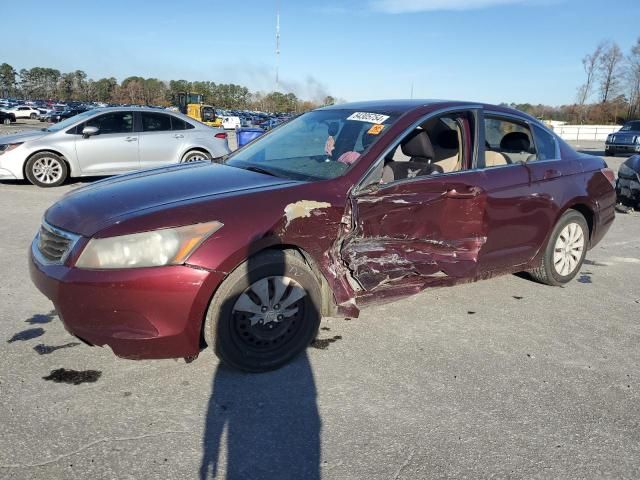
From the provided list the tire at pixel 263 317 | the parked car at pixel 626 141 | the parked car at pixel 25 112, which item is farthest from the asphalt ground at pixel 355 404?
the parked car at pixel 25 112

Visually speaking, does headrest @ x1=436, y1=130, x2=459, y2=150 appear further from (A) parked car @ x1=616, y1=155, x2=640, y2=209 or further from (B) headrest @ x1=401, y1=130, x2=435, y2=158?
(A) parked car @ x1=616, y1=155, x2=640, y2=209

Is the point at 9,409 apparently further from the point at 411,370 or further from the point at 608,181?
the point at 608,181

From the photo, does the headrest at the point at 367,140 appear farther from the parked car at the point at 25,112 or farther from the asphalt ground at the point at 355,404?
the parked car at the point at 25,112

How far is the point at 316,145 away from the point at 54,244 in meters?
2.01

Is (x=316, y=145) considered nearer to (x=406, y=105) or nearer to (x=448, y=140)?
(x=406, y=105)

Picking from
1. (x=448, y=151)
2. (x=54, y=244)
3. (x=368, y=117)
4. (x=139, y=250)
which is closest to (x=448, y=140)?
(x=448, y=151)

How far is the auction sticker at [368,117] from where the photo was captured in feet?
12.8

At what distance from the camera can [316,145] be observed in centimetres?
409

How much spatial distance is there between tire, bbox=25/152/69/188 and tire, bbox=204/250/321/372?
8000 millimetres

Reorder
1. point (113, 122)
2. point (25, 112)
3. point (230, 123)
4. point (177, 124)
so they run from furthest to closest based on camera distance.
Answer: point (25, 112) → point (230, 123) → point (177, 124) → point (113, 122)

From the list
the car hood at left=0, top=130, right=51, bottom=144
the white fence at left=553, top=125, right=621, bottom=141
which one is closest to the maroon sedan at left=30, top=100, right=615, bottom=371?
the car hood at left=0, top=130, right=51, bottom=144

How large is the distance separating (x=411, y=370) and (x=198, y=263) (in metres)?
1.49

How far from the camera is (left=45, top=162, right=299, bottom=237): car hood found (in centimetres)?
291

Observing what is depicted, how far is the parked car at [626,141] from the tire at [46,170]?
71.3 feet
